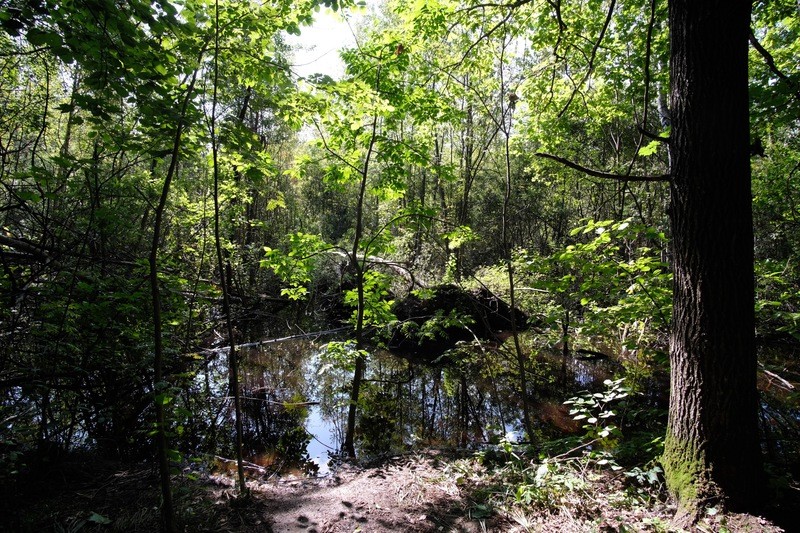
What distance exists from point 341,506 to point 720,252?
367 centimetres

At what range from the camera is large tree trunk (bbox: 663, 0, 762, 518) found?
2285mm

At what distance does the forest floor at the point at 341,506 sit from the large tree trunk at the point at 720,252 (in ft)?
1.03

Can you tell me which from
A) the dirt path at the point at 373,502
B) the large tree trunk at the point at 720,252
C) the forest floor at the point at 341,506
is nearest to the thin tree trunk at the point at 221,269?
the forest floor at the point at 341,506

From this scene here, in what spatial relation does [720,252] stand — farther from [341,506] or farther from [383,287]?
[383,287]

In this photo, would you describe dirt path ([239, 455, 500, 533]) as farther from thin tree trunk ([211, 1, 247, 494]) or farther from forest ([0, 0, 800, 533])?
thin tree trunk ([211, 1, 247, 494])

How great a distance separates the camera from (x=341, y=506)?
3.48 metres

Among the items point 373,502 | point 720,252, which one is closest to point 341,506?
point 373,502

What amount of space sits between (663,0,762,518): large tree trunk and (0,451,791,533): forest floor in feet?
1.03

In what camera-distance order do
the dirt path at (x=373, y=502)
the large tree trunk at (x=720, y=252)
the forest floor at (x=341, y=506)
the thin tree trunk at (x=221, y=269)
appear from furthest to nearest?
1. the dirt path at (x=373, y=502)
2. the thin tree trunk at (x=221, y=269)
3. the forest floor at (x=341, y=506)
4. the large tree trunk at (x=720, y=252)

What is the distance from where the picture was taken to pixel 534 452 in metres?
4.09

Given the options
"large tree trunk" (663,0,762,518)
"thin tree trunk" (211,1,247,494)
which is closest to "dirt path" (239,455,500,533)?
"thin tree trunk" (211,1,247,494)

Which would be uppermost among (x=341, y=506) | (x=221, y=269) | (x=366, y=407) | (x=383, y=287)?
(x=221, y=269)

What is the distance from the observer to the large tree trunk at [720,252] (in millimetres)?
2285

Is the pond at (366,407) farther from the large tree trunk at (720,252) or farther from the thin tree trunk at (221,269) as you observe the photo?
the large tree trunk at (720,252)
